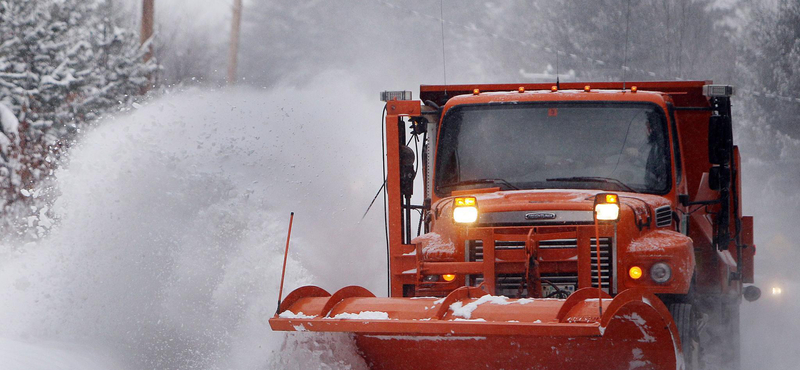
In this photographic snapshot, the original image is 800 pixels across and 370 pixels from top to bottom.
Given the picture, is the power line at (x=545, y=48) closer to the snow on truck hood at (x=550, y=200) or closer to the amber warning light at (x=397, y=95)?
the amber warning light at (x=397, y=95)

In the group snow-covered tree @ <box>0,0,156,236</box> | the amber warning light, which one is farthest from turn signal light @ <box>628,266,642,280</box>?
snow-covered tree @ <box>0,0,156,236</box>

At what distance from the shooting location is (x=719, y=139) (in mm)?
6391

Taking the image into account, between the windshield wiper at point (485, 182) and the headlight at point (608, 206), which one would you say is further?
the windshield wiper at point (485, 182)

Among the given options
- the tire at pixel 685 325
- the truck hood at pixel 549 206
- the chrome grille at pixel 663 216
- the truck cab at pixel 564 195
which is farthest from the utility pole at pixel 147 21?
the tire at pixel 685 325

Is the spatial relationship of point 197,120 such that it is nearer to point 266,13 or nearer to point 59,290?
point 59,290

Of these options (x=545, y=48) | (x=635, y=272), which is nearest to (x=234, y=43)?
(x=545, y=48)

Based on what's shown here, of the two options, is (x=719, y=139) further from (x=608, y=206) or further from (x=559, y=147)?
(x=608, y=206)

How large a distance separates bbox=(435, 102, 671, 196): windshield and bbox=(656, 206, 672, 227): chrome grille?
0.71 ft

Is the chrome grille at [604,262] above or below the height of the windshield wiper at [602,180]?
below

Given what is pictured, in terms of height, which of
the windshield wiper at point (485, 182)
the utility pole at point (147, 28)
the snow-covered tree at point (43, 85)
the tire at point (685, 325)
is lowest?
the tire at point (685, 325)

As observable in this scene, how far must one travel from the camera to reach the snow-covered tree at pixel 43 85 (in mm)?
14898

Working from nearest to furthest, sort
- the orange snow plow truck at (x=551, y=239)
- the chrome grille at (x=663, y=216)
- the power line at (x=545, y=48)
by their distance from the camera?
the orange snow plow truck at (x=551, y=239)
the chrome grille at (x=663, y=216)
the power line at (x=545, y=48)

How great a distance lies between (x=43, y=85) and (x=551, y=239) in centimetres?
1201

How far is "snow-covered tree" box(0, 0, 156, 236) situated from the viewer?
14.9 m
